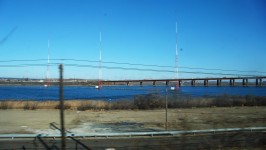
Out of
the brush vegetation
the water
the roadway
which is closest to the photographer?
the roadway

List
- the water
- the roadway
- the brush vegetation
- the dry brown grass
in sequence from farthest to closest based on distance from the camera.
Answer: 1. the water
2. the brush vegetation
3. the dry brown grass
4. the roadway

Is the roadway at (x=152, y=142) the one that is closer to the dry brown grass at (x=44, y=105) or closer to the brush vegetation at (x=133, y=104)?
the brush vegetation at (x=133, y=104)

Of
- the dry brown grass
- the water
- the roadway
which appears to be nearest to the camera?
the roadway

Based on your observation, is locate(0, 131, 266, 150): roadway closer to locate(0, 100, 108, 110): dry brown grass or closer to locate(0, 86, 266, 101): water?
locate(0, 86, 266, 101): water

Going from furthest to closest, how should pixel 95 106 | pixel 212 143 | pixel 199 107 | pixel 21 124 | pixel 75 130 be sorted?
1. pixel 199 107
2. pixel 95 106
3. pixel 21 124
4. pixel 75 130
5. pixel 212 143

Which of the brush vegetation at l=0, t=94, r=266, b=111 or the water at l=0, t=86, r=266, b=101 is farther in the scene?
the water at l=0, t=86, r=266, b=101

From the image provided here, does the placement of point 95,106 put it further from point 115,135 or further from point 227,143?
point 227,143

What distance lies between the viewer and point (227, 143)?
20.2m

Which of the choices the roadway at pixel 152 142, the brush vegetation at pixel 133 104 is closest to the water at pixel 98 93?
the brush vegetation at pixel 133 104

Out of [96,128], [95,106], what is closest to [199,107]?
[95,106]

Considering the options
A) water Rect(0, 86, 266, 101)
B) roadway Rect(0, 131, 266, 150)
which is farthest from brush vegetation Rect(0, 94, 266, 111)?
roadway Rect(0, 131, 266, 150)

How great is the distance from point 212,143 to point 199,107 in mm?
31903

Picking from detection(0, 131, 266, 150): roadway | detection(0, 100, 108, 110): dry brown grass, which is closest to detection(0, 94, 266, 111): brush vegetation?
detection(0, 100, 108, 110): dry brown grass

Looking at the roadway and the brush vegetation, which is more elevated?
the brush vegetation
